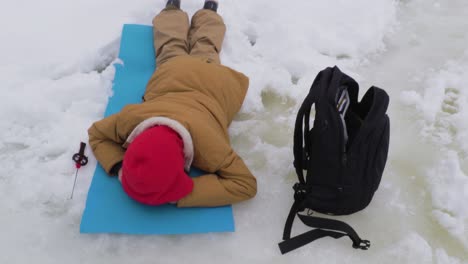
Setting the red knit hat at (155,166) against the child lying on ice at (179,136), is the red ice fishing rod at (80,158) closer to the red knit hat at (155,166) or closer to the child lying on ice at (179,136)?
the child lying on ice at (179,136)

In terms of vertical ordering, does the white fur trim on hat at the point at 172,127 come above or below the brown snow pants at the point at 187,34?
below

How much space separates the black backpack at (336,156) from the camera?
3.74 feet

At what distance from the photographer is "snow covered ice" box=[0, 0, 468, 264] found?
118cm

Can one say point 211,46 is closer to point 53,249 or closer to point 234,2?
point 234,2


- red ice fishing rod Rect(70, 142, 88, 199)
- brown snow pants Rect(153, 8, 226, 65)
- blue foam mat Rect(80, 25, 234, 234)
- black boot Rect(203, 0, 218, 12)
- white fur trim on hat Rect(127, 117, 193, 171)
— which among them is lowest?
blue foam mat Rect(80, 25, 234, 234)

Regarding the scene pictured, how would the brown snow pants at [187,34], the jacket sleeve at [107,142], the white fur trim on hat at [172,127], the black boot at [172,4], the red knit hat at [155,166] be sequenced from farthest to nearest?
the black boot at [172,4], the brown snow pants at [187,34], the jacket sleeve at [107,142], the white fur trim on hat at [172,127], the red knit hat at [155,166]

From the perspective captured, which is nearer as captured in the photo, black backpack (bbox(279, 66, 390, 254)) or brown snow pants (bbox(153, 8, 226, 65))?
black backpack (bbox(279, 66, 390, 254))

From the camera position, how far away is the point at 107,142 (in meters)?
1.30

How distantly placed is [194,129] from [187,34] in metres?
0.76

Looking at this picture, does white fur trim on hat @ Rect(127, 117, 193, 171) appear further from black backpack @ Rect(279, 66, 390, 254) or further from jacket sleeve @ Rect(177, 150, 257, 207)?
black backpack @ Rect(279, 66, 390, 254)

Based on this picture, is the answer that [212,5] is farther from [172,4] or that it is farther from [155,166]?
[155,166]

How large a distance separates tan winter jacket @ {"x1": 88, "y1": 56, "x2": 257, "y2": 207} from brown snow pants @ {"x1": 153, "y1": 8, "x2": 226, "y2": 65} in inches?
9.2

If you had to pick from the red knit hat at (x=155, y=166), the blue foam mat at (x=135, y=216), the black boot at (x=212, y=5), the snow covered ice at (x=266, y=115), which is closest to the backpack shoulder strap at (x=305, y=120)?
the snow covered ice at (x=266, y=115)

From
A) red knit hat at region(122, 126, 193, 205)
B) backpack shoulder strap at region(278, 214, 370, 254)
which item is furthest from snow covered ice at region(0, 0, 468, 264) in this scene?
red knit hat at region(122, 126, 193, 205)
